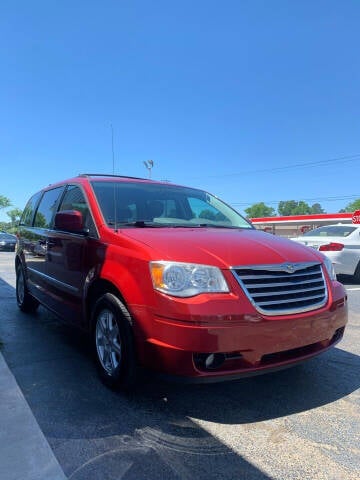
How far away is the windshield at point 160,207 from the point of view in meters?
3.93

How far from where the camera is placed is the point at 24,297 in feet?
20.4

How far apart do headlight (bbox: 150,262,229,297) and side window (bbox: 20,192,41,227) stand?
150 inches

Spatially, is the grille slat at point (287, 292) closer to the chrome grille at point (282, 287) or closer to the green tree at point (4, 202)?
the chrome grille at point (282, 287)

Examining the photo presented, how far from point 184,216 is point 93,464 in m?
2.62

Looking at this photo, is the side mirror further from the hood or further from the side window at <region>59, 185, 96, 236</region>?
the hood

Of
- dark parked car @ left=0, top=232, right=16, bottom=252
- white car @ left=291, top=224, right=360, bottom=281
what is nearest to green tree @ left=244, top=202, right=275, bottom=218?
dark parked car @ left=0, top=232, right=16, bottom=252

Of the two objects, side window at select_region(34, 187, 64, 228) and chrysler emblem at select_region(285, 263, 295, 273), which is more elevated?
side window at select_region(34, 187, 64, 228)

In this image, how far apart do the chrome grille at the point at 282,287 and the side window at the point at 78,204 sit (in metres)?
1.56

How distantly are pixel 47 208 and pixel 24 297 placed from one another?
1.65 meters

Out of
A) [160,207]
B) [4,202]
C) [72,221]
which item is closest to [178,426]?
[72,221]

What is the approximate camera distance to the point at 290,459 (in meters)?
2.44

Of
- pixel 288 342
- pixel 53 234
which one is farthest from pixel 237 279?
pixel 53 234

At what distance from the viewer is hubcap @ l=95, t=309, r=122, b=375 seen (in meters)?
3.30

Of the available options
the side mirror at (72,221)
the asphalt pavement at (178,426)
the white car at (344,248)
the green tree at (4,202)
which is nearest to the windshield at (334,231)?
the white car at (344,248)
